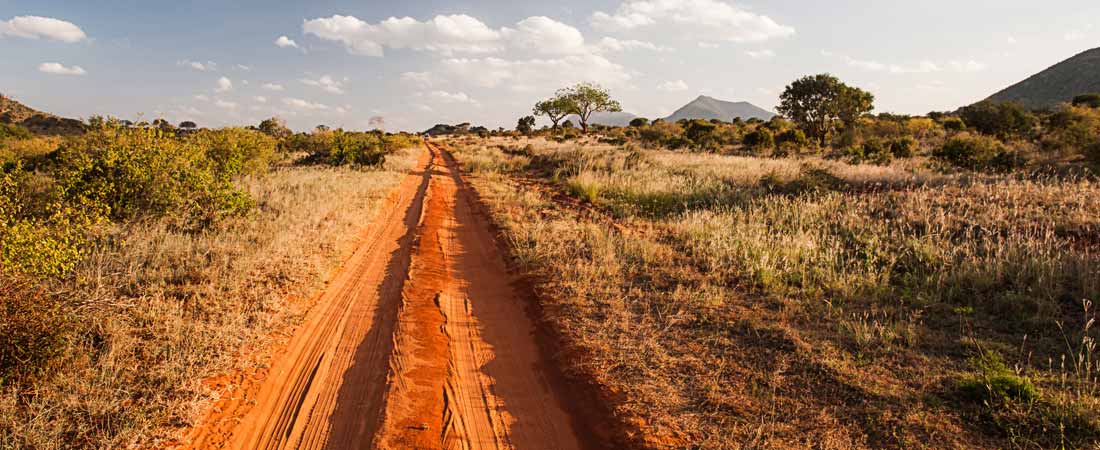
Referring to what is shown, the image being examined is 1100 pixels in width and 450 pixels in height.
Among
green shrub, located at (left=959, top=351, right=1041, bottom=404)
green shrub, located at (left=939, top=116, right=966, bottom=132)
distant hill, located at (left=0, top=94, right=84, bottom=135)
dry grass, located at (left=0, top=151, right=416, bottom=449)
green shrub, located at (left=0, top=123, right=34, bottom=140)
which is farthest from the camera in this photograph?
distant hill, located at (left=0, top=94, right=84, bottom=135)

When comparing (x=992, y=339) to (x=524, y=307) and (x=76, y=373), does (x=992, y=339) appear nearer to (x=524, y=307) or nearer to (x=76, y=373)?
(x=524, y=307)

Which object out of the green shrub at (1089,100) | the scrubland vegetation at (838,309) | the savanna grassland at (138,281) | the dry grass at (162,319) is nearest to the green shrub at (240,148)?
the savanna grassland at (138,281)

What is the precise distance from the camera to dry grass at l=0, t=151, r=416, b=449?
3.38 metres

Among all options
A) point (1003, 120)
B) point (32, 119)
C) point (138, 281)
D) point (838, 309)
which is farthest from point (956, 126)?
point (32, 119)

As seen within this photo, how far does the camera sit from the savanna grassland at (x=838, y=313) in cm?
363

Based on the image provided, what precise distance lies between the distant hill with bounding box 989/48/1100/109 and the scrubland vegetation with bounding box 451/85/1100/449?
2530 inches

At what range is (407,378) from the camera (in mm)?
4504

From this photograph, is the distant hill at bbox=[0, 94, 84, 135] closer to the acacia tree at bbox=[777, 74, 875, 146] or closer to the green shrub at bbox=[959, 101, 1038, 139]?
the acacia tree at bbox=[777, 74, 875, 146]

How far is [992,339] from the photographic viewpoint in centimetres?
486

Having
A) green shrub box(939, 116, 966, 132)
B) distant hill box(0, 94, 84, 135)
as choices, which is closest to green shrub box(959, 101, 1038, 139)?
green shrub box(939, 116, 966, 132)

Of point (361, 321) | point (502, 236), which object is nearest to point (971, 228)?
point (502, 236)

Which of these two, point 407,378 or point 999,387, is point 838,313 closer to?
point 999,387

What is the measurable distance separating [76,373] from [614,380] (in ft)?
14.9

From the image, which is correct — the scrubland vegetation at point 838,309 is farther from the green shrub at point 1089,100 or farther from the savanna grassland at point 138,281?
the green shrub at point 1089,100
